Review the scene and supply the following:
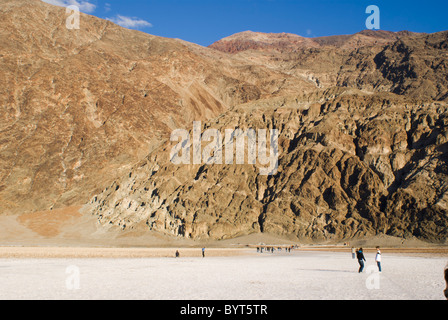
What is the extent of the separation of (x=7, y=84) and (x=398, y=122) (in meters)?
104

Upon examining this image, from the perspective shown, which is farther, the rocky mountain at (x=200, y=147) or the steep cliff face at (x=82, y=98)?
the steep cliff face at (x=82, y=98)

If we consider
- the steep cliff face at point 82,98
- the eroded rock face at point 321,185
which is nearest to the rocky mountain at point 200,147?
the eroded rock face at point 321,185

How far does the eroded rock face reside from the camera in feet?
240

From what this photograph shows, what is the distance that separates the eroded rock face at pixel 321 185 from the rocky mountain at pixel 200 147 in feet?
0.81

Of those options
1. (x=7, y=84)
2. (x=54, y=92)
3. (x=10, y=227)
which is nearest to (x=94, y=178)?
(x=10, y=227)

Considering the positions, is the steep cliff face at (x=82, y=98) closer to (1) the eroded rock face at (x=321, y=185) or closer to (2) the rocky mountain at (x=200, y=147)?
(2) the rocky mountain at (x=200, y=147)

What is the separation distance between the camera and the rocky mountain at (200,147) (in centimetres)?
7650

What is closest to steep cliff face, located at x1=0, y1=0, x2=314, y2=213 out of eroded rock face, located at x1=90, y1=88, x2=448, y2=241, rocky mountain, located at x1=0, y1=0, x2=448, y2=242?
rocky mountain, located at x1=0, y1=0, x2=448, y2=242

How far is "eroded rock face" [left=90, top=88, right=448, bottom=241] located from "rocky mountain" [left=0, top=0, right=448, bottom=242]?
0.81 feet

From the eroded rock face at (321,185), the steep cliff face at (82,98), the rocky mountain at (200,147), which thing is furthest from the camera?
the steep cliff face at (82,98)

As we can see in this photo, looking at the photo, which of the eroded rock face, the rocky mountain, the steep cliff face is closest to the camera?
the eroded rock face

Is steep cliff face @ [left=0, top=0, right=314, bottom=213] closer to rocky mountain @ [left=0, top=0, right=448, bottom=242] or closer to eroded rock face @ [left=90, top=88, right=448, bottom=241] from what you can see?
rocky mountain @ [left=0, top=0, right=448, bottom=242]

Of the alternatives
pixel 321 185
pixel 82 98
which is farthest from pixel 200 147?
pixel 82 98
